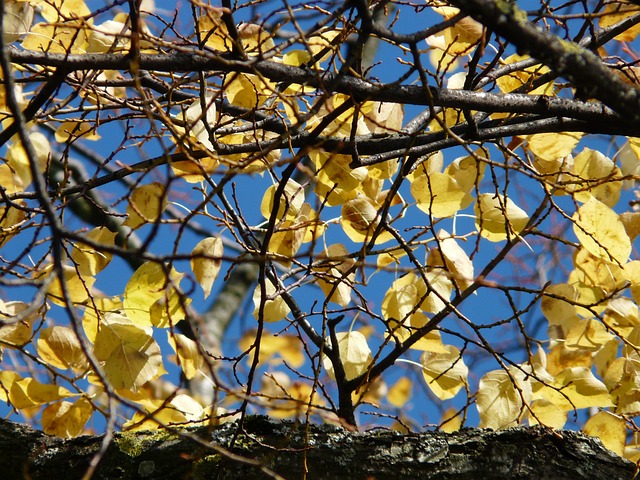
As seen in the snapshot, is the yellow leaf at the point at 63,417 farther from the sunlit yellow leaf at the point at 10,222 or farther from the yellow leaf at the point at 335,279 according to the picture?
the yellow leaf at the point at 335,279

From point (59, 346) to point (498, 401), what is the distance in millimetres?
852

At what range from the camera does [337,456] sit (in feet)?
3.84

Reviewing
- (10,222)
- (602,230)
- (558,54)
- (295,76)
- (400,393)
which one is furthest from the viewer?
(400,393)

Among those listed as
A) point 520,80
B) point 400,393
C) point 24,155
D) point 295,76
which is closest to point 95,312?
point 24,155

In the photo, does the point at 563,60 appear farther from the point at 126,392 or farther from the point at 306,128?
the point at 126,392

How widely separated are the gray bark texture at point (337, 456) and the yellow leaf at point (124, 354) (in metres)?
0.12

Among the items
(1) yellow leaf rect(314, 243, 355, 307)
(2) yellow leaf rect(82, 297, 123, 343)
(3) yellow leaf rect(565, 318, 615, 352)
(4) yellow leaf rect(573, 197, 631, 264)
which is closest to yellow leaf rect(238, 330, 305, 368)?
(1) yellow leaf rect(314, 243, 355, 307)

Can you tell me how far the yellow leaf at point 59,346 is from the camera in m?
1.34

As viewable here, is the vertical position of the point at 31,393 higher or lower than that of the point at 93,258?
lower

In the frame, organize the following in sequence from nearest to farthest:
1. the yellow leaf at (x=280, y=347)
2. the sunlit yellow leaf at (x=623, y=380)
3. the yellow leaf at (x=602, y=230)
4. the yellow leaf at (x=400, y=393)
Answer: the yellow leaf at (x=602, y=230) → the sunlit yellow leaf at (x=623, y=380) → the yellow leaf at (x=280, y=347) → the yellow leaf at (x=400, y=393)

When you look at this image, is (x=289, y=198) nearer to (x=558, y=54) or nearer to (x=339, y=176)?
(x=339, y=176)

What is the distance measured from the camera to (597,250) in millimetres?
1261

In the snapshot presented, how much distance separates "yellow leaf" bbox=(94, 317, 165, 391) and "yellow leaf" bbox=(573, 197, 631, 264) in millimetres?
821

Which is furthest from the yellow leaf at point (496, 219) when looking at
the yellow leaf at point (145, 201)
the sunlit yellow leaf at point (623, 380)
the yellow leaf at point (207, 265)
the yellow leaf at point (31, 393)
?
the yellow leaf at point (31, 393)
